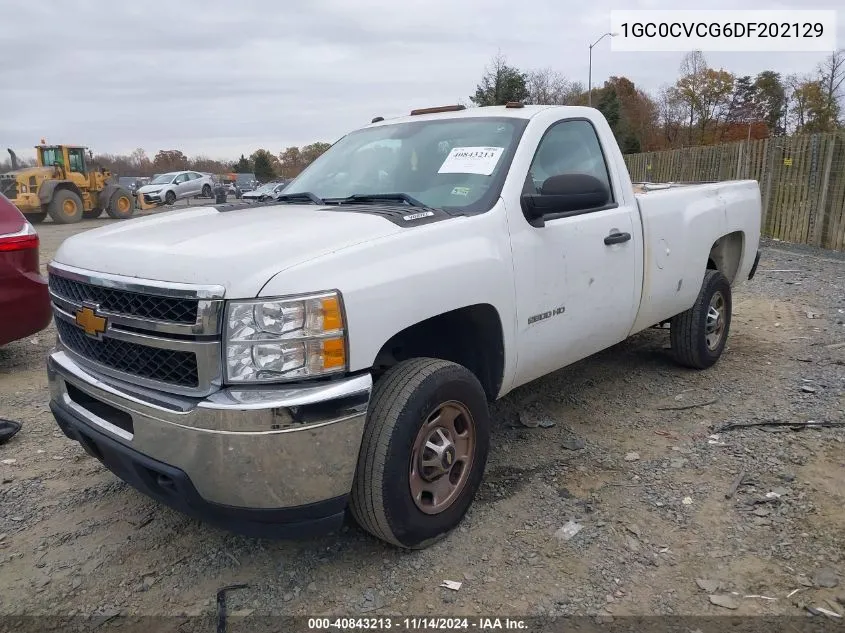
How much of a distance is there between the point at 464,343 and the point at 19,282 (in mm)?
3646

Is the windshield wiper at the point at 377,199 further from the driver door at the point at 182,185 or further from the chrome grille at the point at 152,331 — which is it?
the driver door at the point at 182,185

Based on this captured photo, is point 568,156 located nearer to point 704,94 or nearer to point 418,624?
point 418,624

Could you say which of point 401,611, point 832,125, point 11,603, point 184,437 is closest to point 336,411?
point 184,437

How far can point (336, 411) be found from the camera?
7.55 ft

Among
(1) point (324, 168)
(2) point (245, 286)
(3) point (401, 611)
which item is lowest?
(3) point (401, 611)

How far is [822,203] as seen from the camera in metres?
11.5

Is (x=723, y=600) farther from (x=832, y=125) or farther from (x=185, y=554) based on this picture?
(x=832, y=125)

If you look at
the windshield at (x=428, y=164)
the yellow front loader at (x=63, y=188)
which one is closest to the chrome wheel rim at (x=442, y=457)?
the windshield at (x=428, y=164)

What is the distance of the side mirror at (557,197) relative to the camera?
10.4 ft

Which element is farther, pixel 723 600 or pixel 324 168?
pixel 324 168

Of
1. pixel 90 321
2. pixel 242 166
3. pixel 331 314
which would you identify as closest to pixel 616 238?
pixel 331 314

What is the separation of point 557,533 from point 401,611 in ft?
2.78

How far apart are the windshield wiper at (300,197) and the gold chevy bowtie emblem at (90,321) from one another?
1343mm

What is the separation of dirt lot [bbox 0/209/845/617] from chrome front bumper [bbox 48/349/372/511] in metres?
0.54
